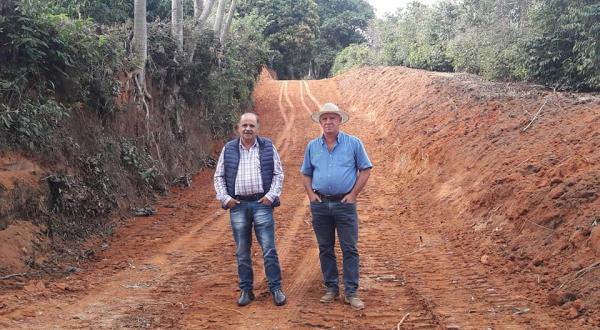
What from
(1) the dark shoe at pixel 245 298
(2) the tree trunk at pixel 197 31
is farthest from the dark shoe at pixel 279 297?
(2) the tree trunk at pixel 197 31

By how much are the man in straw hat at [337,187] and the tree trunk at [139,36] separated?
631cm

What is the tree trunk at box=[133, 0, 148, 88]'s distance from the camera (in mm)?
10117

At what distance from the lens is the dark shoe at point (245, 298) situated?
503 cm

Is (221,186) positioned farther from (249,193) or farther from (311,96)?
(311,96)

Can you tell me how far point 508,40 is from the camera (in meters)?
18.1

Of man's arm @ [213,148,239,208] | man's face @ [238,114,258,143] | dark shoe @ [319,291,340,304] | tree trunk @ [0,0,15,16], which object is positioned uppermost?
tree trunk @ [0,0,15,16]

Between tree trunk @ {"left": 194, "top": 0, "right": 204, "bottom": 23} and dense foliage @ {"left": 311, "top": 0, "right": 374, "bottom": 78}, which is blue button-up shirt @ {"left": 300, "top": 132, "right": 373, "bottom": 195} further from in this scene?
dense foliage @ {"left": 311, "top": 0, "right": 374, "bottom": 78}

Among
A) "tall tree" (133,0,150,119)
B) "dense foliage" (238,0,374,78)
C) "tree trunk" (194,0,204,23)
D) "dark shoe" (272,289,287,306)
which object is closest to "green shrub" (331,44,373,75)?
"dense foliage" (238,0,374,78)

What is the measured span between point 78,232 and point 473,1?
2061 centimetres

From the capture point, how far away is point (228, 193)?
5172mm

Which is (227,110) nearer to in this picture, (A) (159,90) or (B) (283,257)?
(A) (159,90)

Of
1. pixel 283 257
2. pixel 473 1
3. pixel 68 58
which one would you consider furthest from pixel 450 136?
pixel 473 1

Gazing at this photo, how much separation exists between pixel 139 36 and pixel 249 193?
6.50 m

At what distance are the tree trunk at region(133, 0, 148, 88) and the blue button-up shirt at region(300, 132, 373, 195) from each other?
6.30m
